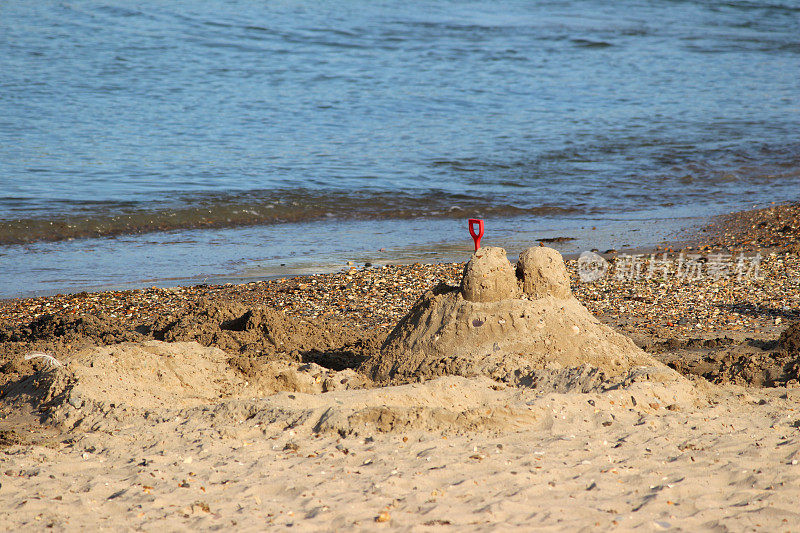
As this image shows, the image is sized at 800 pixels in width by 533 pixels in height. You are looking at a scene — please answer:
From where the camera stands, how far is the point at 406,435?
383 centimetres

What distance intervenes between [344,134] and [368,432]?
12993 mm

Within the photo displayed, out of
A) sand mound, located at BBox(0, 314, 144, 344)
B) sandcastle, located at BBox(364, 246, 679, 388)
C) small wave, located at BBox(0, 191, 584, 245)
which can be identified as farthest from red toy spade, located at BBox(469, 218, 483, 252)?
small wave, located at BBox(0, 191, 584, 245)

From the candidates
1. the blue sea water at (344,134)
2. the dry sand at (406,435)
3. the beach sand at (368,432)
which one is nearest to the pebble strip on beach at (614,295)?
the beach sand at (368,432)

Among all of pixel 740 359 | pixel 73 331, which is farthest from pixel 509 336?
pixel 73 331

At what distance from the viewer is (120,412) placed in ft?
13.6

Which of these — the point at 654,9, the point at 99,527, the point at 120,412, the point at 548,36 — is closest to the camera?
the point at 99,527

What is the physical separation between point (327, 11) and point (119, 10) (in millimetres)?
7675

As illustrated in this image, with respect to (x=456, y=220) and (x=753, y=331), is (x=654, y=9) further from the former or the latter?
(x=753, y=331)

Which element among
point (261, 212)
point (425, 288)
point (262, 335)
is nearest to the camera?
point (262, 335)

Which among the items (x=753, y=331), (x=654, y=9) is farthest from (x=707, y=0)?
(x=753, y=331)

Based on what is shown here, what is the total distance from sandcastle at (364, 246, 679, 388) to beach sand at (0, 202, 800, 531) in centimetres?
4

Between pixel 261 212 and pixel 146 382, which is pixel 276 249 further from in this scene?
pixel 146 382

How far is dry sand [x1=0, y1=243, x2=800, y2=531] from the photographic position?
309cm

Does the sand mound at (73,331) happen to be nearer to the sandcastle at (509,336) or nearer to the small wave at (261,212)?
the sandcastle at (509,336)
